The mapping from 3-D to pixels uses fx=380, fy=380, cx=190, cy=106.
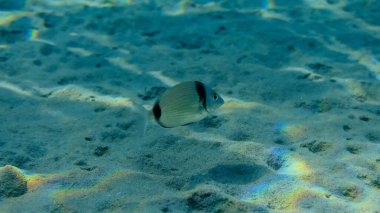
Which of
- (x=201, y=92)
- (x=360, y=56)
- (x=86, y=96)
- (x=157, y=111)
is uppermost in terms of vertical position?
(x=201, y=92)

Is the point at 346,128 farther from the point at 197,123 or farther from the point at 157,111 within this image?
the point at 157,111

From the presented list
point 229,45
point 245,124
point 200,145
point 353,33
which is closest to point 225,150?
point 200,145

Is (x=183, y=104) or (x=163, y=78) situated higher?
(x=183, y=104)

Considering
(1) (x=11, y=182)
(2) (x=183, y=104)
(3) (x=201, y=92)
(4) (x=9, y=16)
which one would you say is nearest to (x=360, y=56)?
(3) (x=201, y=92)

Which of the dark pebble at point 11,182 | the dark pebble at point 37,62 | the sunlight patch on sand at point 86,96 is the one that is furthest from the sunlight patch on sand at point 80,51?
the dark pebble at point 11,182

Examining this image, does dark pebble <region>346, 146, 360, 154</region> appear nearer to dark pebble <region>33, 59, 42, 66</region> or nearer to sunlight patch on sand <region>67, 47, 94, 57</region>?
sunlight patch on sand <region>67, 47, 94, 57</region>

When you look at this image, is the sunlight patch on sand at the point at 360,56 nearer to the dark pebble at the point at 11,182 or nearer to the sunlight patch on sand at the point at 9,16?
the dark pebble at the point at 11,182

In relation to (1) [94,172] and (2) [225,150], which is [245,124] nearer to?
(2) [225,150]
